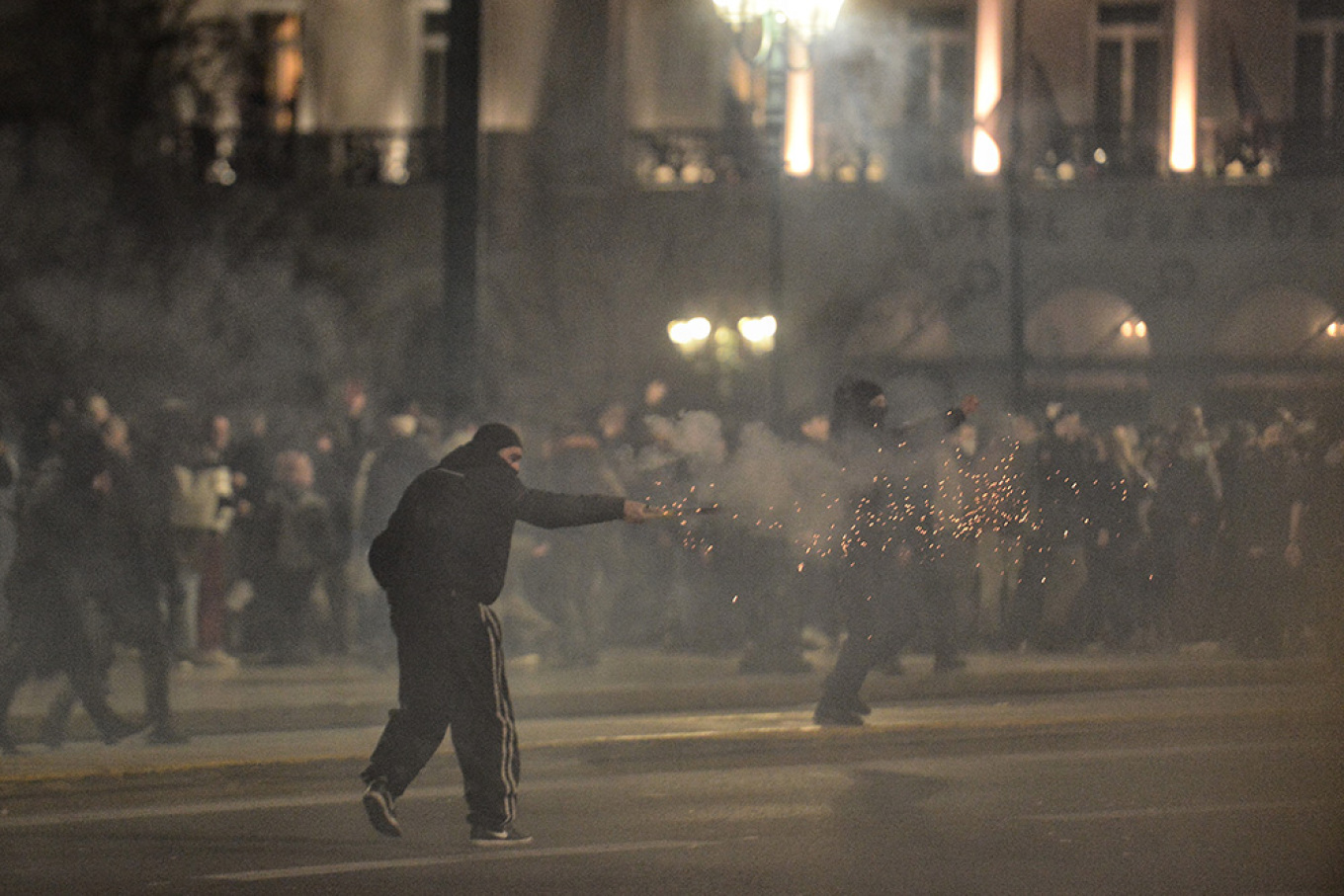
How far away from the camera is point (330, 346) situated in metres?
22.8

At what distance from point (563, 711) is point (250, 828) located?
11.2 ft

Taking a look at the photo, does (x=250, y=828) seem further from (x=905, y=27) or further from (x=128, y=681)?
(x=905, y=27)

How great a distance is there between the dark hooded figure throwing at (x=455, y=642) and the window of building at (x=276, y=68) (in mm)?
16821

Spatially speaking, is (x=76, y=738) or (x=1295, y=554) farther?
(x=1295, y=554)

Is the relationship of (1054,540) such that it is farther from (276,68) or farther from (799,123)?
(276,68)

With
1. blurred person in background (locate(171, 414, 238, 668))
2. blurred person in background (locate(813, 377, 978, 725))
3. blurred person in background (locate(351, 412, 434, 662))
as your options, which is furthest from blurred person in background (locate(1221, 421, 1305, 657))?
blurred person in background (locate(171, 414, 238, 668))

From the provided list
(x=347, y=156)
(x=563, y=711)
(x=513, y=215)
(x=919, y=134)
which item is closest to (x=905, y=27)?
(x=919, y=134)

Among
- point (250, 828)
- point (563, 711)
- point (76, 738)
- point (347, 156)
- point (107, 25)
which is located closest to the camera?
point (250, 828)

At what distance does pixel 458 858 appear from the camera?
24.6 ft

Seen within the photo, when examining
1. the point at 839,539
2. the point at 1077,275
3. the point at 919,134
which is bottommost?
the point at 839,539

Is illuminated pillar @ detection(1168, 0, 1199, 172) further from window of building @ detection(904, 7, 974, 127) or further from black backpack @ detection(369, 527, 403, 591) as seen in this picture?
black backpack @ detection(369, 527, 403, 591)

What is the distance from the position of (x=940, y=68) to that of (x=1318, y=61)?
14.2 ft

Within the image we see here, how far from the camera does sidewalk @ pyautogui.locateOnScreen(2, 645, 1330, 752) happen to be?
1108 centimetres

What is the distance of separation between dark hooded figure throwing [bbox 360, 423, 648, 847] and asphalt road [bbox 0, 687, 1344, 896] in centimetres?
25
